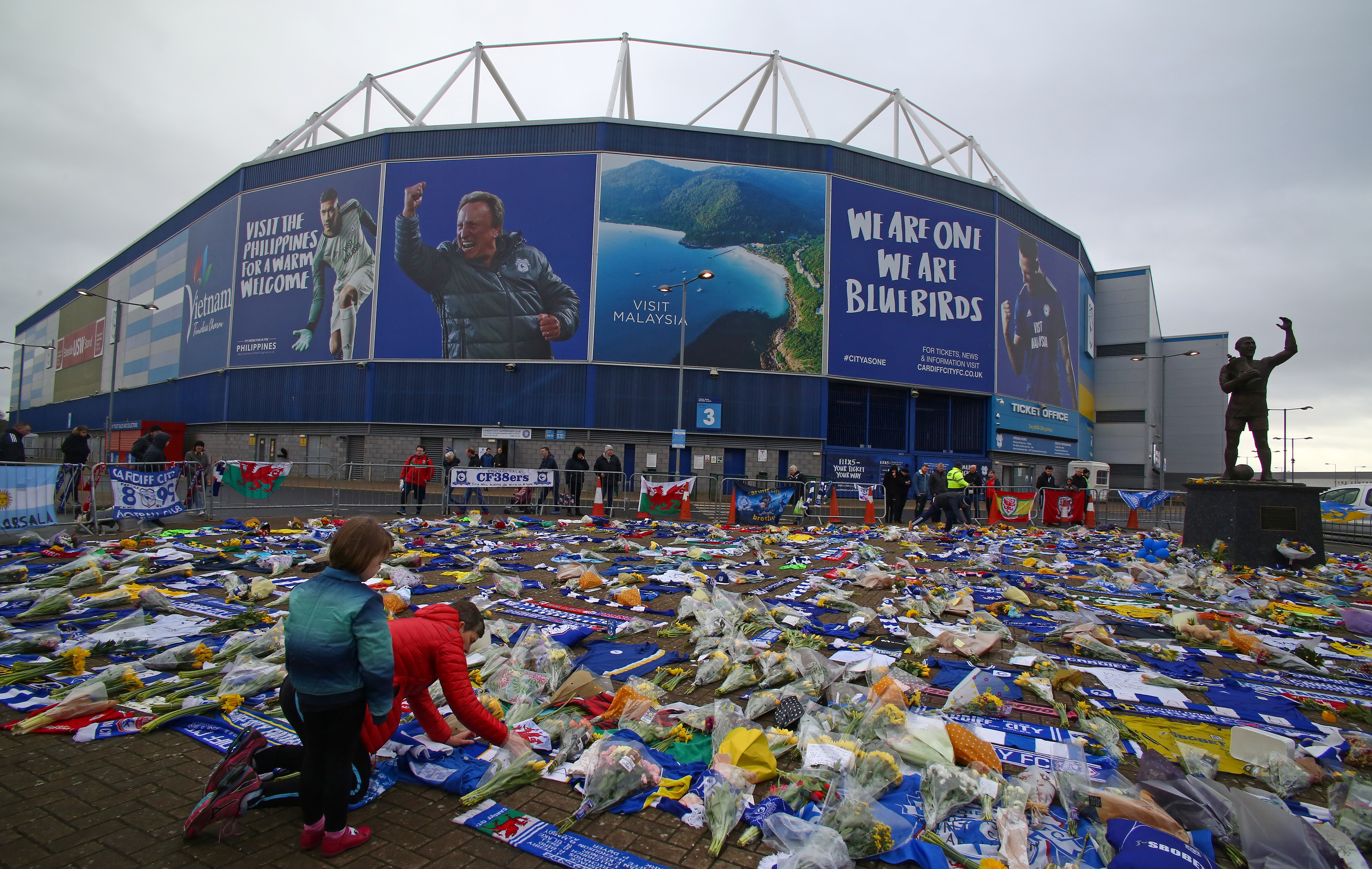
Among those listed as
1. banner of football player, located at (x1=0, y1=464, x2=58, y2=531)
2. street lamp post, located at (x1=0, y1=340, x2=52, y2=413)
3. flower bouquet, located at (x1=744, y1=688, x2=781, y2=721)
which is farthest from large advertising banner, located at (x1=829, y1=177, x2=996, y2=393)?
street lamp post, located at (x1=0, y1=340, x2=52, y2=413)

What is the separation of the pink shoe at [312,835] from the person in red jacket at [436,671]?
1.01ft

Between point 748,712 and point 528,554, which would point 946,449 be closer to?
point 528,554

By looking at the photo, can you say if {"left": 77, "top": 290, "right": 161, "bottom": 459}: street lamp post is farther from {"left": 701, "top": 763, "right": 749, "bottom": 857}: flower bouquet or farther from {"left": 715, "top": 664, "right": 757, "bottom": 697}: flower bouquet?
{"left": 701, "top": 763, "right": 749, "bottom": 857}: flower bouquet

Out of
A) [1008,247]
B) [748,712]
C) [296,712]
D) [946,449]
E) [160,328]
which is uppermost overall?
[1008,247]

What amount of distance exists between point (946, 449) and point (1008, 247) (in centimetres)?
1235

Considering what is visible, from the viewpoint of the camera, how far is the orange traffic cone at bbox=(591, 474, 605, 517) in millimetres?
17078

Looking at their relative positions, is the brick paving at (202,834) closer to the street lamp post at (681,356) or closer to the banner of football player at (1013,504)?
the banner of football player at (1013,504)

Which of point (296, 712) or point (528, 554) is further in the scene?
point (528, 554)

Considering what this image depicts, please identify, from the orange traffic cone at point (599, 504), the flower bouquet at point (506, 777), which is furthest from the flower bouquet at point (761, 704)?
the orange traffic cone at point (599, 504)

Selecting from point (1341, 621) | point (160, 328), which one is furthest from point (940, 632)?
point (160, 328)

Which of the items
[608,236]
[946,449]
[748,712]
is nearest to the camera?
[748,712]

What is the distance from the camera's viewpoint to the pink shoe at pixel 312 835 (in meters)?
2.59

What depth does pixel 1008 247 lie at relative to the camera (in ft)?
120

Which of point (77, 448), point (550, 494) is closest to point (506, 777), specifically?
point (550, 494)
